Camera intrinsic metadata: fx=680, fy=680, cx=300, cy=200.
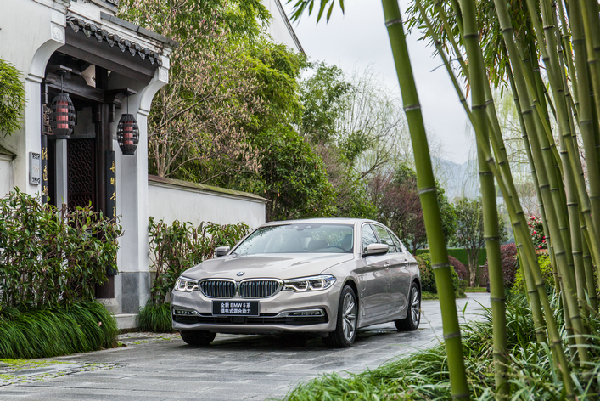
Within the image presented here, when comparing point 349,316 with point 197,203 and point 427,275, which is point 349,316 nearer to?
point 197,203

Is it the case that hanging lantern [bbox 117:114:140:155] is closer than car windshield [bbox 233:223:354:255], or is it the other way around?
car windshield [bbox 233:223:354:255]

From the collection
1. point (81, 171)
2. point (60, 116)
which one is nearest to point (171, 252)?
point (81, 171)

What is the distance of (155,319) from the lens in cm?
980

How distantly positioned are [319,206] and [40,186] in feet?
34.3

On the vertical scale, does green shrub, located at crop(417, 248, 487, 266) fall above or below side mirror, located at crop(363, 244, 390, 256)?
above

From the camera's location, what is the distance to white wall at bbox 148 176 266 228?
37.4 feet

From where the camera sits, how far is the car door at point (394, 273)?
29.2 ft

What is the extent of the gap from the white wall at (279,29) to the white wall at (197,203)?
16.1 meters

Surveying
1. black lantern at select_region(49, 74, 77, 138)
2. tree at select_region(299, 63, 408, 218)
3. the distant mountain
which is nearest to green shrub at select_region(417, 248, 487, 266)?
the distant mountain

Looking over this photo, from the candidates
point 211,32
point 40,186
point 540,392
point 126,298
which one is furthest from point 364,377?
point 211,32

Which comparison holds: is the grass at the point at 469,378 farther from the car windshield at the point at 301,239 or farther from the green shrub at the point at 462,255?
the green shrub at the point at 462,255

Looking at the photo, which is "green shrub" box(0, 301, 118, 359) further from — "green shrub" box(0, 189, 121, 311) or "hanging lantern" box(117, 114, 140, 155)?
"hanging lantern" box(117, 114, 140, 155)

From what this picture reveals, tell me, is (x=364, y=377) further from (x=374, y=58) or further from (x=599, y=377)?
(x=374, y=58)

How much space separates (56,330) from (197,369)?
193 centimetres
